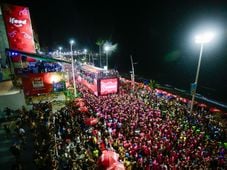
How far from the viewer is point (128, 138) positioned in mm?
13773

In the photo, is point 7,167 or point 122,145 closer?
point 7,167

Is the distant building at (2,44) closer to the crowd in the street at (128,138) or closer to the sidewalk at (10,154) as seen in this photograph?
the crowd in the street at (128,138)

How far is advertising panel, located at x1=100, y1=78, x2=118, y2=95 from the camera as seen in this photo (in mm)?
22728

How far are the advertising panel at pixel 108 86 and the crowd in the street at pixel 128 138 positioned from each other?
3.92m

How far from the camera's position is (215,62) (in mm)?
63031

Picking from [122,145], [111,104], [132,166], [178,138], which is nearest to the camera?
[132,166]

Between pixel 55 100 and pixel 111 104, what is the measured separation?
7.62 metres

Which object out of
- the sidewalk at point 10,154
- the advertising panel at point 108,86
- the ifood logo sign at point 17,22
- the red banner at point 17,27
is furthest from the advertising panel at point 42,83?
the ifood logo sign at point 17,22

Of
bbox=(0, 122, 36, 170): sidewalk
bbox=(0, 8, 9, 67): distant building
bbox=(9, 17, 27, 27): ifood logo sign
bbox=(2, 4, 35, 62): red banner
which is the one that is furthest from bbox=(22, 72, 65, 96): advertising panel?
bbox=(0, 8, 9, 67): distant building

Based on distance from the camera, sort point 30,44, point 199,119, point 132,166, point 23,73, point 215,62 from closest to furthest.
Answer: point 132,166
point 199,119
point 23,73
point 30,44
point 215,62

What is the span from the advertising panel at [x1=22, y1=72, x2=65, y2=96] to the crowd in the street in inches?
149

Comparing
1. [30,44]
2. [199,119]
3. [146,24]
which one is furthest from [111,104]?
[146,24]

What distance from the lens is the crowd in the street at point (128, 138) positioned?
10969mm

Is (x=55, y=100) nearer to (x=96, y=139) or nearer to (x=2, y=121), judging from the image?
(x=2, y=121)
